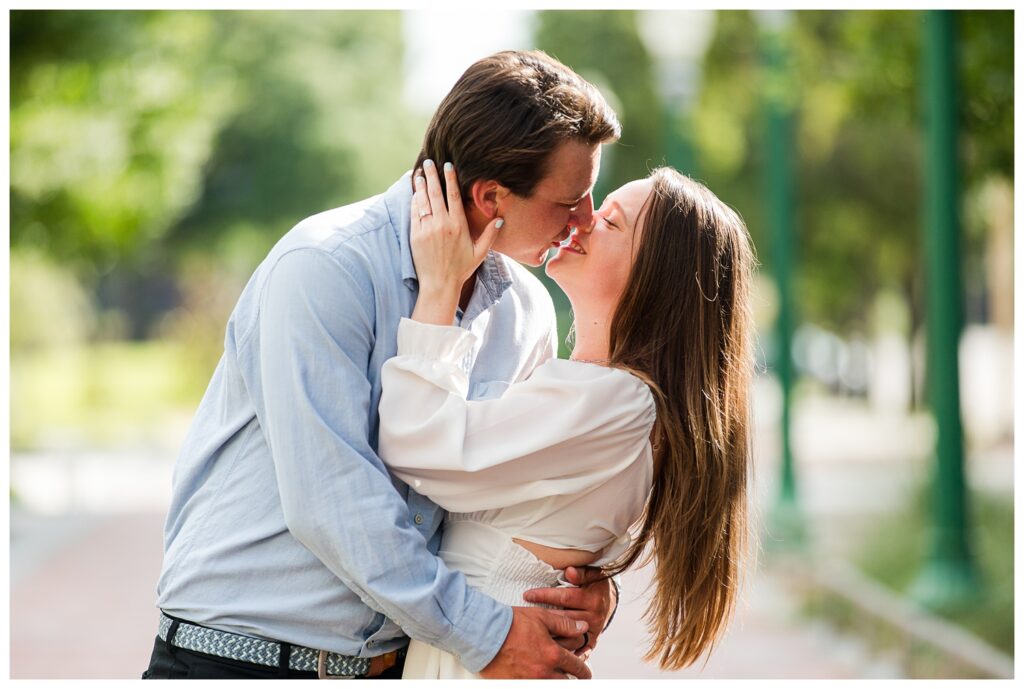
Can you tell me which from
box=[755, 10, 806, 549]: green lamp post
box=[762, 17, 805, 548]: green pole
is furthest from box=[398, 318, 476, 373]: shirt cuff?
box=[762, 17, 805, 548]: green pole

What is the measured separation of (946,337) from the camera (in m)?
8.74

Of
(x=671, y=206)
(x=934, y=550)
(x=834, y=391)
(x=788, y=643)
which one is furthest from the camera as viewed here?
(x=834, y=391)

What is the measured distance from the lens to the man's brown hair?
3.17 meters

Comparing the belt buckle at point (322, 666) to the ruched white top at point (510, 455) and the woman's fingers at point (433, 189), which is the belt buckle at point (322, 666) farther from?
the woman's fingers at point (433, 189)

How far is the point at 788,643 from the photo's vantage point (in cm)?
949

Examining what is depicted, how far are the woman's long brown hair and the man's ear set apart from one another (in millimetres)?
412

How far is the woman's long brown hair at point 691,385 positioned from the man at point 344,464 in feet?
0.85

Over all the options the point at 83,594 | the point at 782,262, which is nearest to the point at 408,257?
the point at 83,594

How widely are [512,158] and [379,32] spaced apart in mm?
26504

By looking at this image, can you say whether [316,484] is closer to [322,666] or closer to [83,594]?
[322,666]

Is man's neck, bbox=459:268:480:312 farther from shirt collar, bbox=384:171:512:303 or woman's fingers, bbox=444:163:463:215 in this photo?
woman's fingers, bbox=444:163:463:215

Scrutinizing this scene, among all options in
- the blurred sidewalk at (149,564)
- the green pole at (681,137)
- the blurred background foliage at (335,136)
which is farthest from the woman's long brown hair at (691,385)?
the green pole at (681,137)

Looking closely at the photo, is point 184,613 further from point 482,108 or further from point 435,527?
point 482,108

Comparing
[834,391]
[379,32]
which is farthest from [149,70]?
[834,391]
